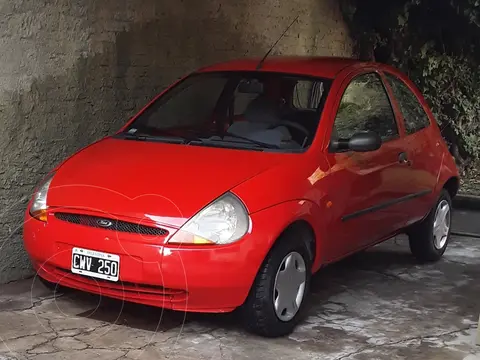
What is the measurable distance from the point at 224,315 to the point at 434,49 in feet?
21.7

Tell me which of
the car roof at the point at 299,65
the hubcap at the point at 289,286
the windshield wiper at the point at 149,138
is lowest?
the hubcap at the point at 289,286

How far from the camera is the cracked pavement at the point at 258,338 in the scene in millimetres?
4266

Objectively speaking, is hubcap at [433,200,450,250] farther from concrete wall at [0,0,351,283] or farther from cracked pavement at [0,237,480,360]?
concrete wall at [0,0,351,283]

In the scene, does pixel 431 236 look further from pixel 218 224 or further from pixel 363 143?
pixel 218 224

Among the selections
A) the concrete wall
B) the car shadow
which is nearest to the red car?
the car shadow

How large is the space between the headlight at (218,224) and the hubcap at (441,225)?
2.82 metres

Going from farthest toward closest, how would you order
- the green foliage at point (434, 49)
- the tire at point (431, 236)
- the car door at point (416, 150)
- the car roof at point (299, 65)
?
the green foliage at point (434, 49), the tire at point (431, 236), the car door at point (416, 150), the car roof at point (299, 65)

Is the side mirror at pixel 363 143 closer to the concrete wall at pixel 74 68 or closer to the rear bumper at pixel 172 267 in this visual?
the rear bumper at pixel 172 267

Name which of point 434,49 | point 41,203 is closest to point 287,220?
point 41,203

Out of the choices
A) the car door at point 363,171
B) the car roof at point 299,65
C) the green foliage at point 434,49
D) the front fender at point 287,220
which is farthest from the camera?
the green foliage at point 434,49

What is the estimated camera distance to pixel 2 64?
17.1ft

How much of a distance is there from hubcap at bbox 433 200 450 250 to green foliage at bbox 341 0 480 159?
361 centimetres

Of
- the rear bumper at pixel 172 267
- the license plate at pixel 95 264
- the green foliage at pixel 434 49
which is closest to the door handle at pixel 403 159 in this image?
the rear bumper at pixel 172 267

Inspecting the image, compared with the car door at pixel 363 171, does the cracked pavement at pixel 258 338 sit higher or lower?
lower
